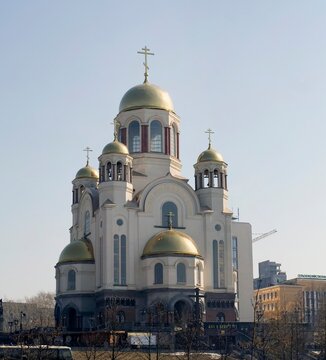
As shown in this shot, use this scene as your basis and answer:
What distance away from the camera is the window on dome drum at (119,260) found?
59219mm

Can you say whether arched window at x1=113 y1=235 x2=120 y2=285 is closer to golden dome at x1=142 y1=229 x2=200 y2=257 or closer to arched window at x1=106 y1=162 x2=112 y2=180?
golden dome at x1=142 y1=229 x2=200 y2=257

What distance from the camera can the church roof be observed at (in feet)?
225

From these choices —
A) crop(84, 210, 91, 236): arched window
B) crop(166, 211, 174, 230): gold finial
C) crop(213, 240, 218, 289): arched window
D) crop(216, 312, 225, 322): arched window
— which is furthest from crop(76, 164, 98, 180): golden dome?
crop(216, 312, 225, 322): arched window

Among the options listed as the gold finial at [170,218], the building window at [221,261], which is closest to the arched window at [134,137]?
the gold finial at [170,218]

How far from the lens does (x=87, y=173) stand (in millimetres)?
68750

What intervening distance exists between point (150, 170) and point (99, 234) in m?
6.36

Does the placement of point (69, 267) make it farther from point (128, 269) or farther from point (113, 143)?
point (113, 143)

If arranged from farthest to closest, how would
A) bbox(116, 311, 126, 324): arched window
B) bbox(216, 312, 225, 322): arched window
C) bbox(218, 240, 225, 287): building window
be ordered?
bbox(218, 240, 225, 287): building window, bbox(216, 312, 225, 322): arched window, bbox(116, 311, 126, 324): arched window

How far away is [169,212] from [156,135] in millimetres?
6448

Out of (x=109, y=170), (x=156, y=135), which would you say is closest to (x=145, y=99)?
(x=156, y=135)

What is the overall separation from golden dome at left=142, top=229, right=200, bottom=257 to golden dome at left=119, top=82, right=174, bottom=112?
1035cm

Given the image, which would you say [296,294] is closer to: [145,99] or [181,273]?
[145,99]

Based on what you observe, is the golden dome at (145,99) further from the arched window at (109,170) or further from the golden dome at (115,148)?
the arched window at (109,170)

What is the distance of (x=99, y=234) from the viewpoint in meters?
61.2
